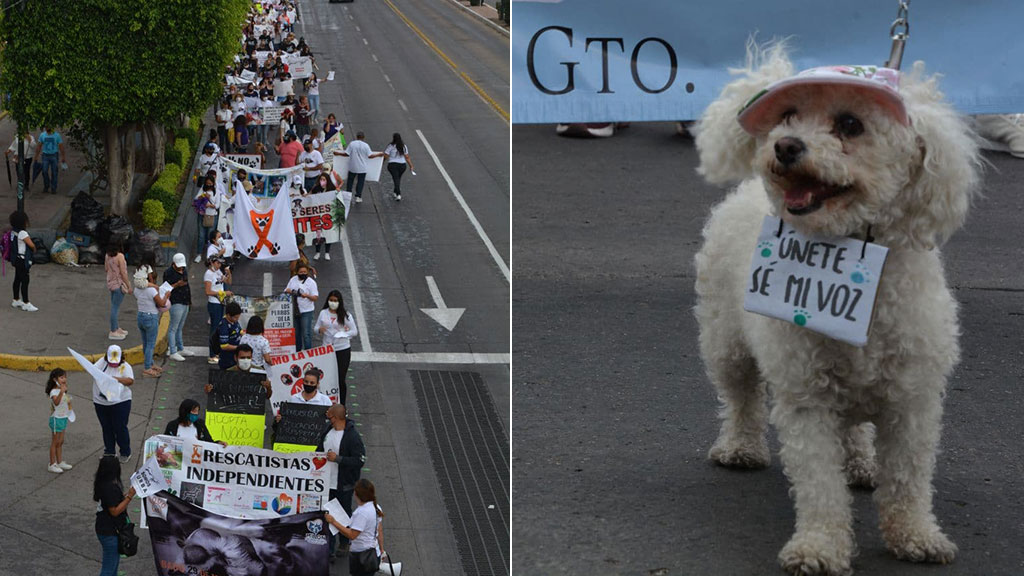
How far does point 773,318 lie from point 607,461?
1962 mm

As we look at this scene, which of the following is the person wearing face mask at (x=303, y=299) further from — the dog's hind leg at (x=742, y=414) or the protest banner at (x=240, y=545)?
the dog's hind leg at (x=742, y=414)

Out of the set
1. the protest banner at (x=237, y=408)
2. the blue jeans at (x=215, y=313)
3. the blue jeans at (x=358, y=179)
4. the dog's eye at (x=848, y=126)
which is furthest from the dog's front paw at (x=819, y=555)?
the blue jeans at (x=358, y=179)

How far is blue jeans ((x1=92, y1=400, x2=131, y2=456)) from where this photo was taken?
11.8 meters

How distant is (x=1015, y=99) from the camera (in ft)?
28.8

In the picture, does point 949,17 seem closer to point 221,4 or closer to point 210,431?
point 210,431

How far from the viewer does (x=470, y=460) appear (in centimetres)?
1220

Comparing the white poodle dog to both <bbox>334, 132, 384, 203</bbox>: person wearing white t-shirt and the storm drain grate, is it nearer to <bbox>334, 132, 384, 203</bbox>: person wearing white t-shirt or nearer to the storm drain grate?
the storm drain grate

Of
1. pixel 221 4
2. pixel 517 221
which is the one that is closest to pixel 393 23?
pixel 221 4

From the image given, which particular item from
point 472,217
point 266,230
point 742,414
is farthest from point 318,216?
point 742,414

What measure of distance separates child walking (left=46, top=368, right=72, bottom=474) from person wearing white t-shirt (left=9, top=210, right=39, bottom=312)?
5.92m

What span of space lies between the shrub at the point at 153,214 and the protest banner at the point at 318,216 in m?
2.68

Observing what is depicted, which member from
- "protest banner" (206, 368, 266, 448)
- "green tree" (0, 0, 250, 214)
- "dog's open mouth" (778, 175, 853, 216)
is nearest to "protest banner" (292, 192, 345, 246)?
"green tree" (0, 0, 250, 214)

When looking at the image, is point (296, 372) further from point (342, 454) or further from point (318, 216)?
point (318, 216)

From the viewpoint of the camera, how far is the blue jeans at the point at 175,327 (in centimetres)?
1517
